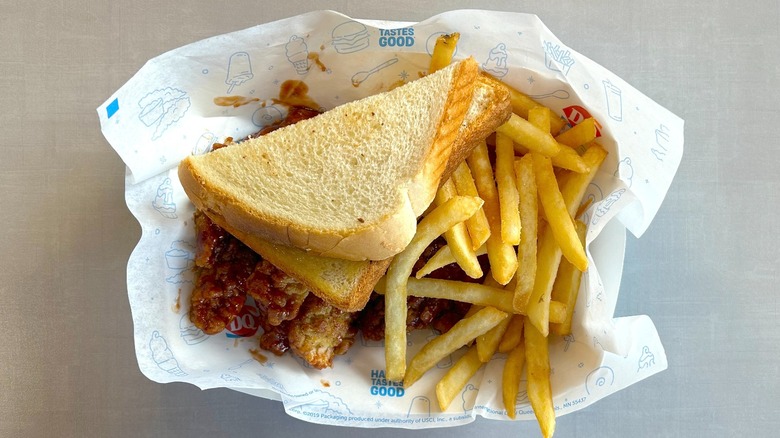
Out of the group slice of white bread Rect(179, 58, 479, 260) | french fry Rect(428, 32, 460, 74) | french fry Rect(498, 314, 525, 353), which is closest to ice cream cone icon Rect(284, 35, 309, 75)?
slice of white bread Rect(179, 58, 479, 260)

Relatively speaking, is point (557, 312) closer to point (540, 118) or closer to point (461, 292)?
point (461, 292)

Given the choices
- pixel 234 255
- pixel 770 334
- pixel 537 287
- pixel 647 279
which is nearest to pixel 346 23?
pixel 234 255

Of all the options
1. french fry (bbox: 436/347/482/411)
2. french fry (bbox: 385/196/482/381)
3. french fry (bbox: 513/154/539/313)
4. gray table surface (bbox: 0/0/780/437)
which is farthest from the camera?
gray table surface (bbox: 0/0/780/437)

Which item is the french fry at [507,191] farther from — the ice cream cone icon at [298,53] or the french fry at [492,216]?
the ice cream cone icon at [298,53]

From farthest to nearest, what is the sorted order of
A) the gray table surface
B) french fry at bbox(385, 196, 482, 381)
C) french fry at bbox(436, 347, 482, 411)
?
the gray table surface
french fry at bbox(436, 347, 482, 411)
french fry at bbox(385, 196, 482, 381)

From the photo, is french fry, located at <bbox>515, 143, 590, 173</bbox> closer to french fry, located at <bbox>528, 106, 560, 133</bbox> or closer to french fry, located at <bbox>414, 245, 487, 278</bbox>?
french fry, located at <bbox>528, 106, 560, 133</bbox>

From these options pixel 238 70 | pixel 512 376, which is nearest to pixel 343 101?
pixel 238 70

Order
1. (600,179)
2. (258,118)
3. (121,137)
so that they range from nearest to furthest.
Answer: (121,137), (600,179), (258,118)

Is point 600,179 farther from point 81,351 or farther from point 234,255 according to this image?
point 81,351
